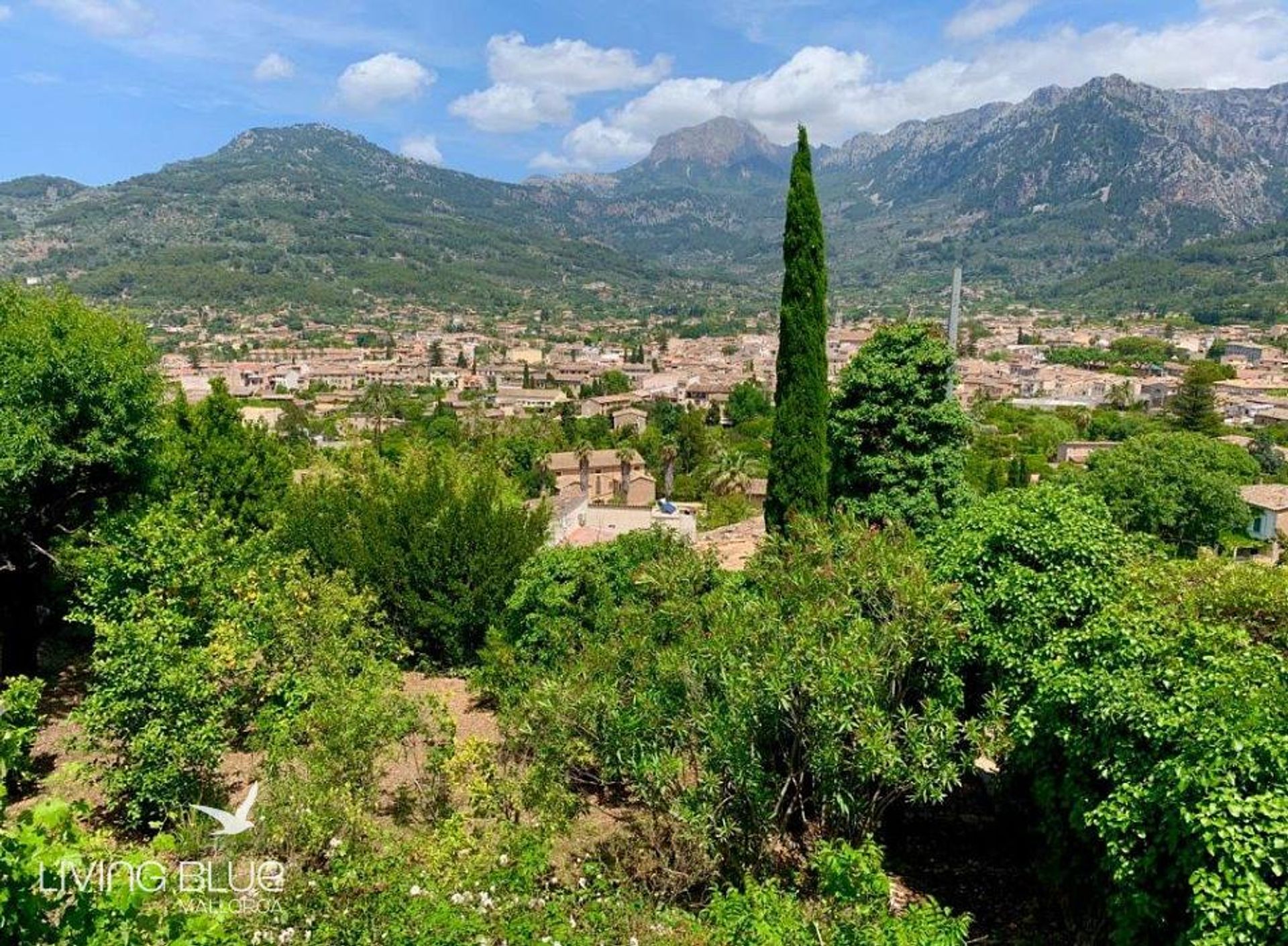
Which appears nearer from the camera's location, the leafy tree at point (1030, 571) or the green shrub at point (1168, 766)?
the green shrub at point (1168, 766)

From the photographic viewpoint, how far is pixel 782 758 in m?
6.70

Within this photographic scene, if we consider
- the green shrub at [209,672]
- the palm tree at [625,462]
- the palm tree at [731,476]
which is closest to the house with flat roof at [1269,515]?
the palm tree at [731,476]

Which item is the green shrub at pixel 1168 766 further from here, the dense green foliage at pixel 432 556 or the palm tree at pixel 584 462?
the palm tree at pixel 584 462

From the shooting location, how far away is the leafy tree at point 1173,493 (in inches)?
990

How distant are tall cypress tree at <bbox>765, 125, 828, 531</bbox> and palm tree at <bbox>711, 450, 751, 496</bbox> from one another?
21554 mm

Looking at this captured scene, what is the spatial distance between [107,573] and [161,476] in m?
3.38

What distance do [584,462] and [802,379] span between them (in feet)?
105

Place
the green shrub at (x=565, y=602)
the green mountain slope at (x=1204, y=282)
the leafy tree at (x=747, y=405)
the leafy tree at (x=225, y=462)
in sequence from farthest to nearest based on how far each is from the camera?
the green mountain slope at (x=1204, y=282)
the leafy tree at (x=747, y=405)
the leafy tree at (x=225, y=462)
the green shrub at (x=565, y=602)

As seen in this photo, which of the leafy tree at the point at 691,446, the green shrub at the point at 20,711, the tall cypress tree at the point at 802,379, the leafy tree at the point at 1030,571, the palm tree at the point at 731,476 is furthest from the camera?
the leafy tree at the point at 691,446

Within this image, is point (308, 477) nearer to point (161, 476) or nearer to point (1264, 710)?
point (161, 476)

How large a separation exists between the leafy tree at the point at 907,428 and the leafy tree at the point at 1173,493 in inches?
603

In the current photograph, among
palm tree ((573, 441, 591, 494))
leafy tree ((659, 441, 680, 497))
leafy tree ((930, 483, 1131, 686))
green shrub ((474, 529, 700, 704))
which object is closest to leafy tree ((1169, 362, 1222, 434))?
leafy tree ((659, 441, 680, 497))

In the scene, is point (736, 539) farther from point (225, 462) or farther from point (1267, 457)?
point (1267, 457)

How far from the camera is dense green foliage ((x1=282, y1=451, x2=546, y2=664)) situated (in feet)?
38.0
